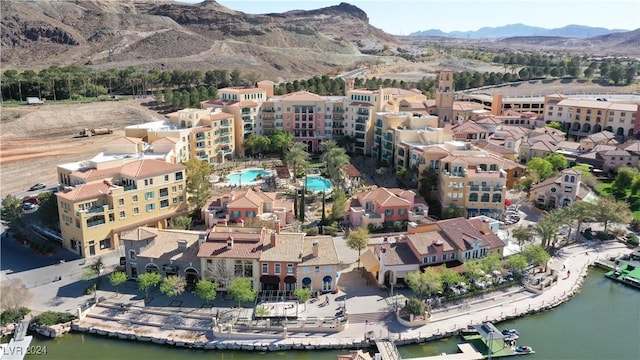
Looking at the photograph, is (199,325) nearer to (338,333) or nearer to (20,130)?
(338,333)

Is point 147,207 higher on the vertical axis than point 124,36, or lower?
lower

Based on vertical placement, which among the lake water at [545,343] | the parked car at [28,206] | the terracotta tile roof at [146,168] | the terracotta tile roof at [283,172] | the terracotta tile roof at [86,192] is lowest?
the lake water at [545,343]

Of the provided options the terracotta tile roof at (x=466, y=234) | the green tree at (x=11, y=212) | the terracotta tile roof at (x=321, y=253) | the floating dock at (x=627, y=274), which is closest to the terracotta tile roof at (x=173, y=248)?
the terracotta tile roof at (x=321, y=253)

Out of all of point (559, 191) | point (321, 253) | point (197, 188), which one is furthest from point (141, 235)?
point (559, 191)

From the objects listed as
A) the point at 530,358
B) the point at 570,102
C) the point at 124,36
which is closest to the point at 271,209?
the point at 530,358

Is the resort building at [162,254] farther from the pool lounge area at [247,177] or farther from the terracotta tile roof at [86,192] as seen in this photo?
the pool lounge area at [247,177]
